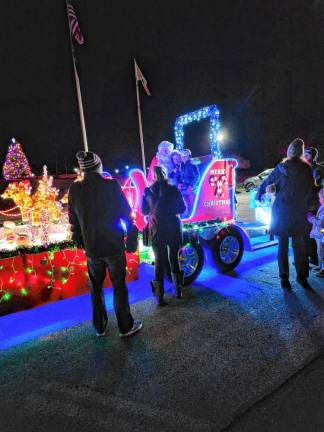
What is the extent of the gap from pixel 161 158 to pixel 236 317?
290 cm

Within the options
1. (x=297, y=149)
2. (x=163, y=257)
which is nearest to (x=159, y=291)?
(x=163, y=257)

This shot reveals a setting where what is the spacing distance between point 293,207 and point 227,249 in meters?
1.49

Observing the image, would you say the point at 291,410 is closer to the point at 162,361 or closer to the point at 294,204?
the point at 162,361

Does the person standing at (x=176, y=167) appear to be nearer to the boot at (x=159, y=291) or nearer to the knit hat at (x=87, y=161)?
the boot at (x=159, y=291)

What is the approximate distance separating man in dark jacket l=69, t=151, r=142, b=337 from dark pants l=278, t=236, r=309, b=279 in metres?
2.45

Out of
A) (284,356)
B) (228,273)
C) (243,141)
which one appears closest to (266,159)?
(243,141)

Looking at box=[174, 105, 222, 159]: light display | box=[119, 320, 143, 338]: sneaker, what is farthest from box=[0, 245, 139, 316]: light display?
box=[174, 105, 222, 159]: light display

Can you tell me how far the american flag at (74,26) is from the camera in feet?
24.8

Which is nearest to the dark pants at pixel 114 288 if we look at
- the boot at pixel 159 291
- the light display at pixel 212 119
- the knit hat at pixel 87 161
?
the boot at pixel 159 291

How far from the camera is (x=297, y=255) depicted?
486 cm

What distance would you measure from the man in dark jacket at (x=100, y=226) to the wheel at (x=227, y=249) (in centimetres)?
232

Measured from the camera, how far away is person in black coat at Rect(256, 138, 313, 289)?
4.69m

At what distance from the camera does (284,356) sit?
3.14 metres

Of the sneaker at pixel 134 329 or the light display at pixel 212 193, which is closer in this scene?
the sneaker at pixel 134 329
